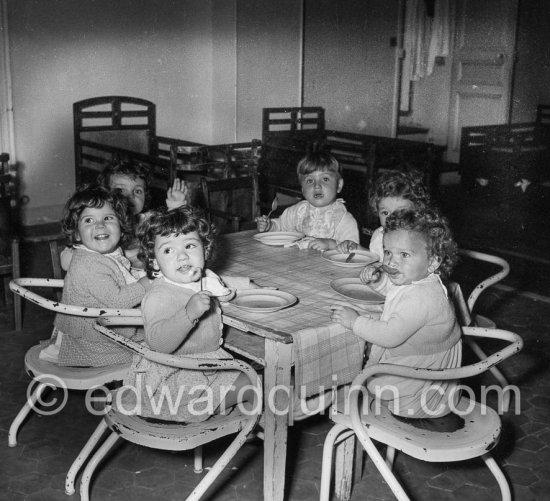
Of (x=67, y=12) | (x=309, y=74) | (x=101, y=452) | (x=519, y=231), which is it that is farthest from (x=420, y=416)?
(x=309, y=74)

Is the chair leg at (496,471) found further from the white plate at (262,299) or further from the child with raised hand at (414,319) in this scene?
the white plate at (262,299)

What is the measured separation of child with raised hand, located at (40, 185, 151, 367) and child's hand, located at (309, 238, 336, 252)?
2.59 ft

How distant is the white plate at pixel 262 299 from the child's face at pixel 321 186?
Answer: 107 centimetres

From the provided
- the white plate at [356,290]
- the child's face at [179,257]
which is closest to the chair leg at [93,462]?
the child's face at [179,257]

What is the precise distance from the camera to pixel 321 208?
132 inches

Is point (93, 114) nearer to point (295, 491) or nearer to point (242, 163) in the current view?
point (242, 163)

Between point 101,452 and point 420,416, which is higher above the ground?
point 420,416

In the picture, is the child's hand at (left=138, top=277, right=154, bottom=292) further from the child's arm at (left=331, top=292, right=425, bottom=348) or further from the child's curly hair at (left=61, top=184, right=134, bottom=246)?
the child's arm at (left=331, top=292, right=425, bottom=348)

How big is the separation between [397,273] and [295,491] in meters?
0.90

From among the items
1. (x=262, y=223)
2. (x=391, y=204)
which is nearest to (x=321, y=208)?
(x=262, y=223)

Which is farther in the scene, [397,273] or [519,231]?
[519,231]

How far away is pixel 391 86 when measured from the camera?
26.3 ft

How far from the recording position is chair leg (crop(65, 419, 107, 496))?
2.27 meters

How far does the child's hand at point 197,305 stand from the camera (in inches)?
75.8
